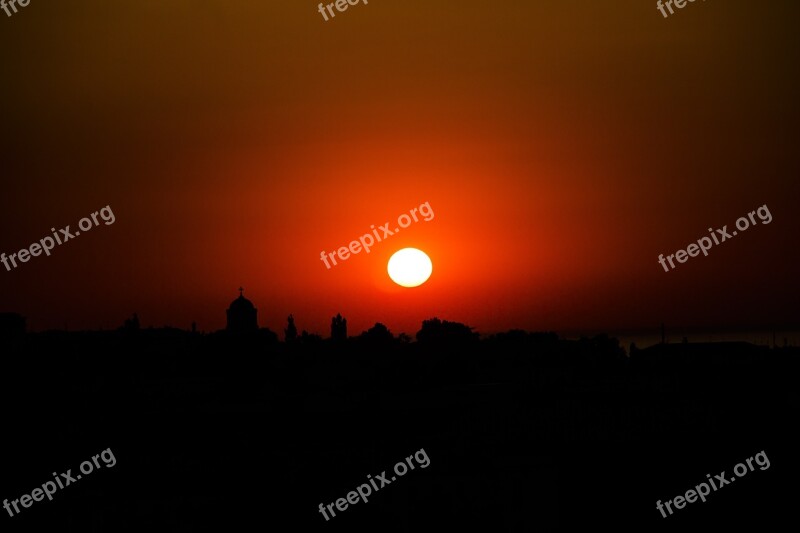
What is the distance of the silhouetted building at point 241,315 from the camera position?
7962 centimetres

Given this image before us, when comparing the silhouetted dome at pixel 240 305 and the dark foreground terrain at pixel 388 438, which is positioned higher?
the silhouetted dome at pixel 240 305

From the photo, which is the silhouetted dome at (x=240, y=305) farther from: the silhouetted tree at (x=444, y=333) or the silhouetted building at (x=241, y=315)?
the silhouetted tree at (x=444, y=333)

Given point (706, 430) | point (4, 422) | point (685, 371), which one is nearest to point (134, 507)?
point (4, 422)

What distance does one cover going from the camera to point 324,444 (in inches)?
1709

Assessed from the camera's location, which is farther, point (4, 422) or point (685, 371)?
point (685, 371)

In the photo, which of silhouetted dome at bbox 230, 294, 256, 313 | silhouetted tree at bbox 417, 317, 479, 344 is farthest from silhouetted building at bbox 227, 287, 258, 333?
silhouetted tree at bbox 417, 317, 479, 344

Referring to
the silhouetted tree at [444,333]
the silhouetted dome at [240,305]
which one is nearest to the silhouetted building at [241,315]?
the silhouetted dome at [240,305]

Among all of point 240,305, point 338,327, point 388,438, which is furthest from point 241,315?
point 388,438

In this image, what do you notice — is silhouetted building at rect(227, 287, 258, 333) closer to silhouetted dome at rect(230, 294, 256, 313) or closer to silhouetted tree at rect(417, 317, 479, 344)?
silhouetted dome at rect(230, 294, 256, 313)

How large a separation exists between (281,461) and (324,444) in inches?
190

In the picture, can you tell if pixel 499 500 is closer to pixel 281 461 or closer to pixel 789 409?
pixel 281 461

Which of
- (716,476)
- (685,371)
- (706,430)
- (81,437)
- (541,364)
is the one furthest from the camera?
(541,364)

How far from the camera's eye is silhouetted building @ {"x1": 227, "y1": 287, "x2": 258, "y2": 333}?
79.6m

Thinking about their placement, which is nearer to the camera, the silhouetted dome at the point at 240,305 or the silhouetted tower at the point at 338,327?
the silhouetted dome at the point at 240,305
